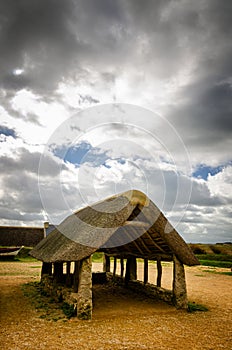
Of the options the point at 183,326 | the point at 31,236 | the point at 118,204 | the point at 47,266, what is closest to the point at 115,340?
the point at 183,326

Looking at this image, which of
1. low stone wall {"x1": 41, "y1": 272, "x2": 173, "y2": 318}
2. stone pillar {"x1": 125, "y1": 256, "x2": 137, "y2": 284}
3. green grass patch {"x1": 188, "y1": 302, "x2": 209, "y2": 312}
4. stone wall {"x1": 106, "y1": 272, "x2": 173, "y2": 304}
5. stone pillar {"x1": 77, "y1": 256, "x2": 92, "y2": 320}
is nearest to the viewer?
stone pillar {"x1": 77, "y1": 256, "x2": 92, "y2": 320}

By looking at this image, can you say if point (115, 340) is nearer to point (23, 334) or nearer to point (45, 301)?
point (23, 334)

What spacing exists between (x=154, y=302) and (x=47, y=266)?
22.3 feet

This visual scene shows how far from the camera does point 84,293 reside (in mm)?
9094

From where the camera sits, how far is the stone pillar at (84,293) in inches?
356

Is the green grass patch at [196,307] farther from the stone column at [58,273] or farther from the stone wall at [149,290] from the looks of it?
the stone column at [58,273]

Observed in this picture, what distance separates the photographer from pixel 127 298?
12.6m

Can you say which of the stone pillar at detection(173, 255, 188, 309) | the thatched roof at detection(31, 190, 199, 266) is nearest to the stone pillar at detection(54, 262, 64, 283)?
the thatched roof at detection(31, 190, 199, 266)

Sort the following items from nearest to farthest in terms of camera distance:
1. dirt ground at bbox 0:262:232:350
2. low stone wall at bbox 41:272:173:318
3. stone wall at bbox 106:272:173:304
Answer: dirt ground at bbox 0:262:232:350
low stone wall at bbox 41:272:173:318
stone wall at bbox 106:272:173:304

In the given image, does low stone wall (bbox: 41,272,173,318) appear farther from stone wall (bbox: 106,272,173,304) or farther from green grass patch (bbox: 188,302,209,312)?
green grass patch (bbox: 188,302,209,312)

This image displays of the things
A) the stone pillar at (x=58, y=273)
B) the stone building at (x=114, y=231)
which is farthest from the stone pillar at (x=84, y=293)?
the stone pillar at (x=58, y=273)

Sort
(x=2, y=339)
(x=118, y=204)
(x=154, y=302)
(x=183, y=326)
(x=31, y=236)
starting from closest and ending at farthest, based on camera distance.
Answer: (x=2, y=339) < (x=183, y=326) < (x=118, y=204) < (x=154, y=302) < (x=31, y=236)

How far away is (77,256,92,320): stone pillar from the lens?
9035 millimetres

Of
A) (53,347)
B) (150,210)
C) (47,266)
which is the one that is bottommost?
(53,347)
